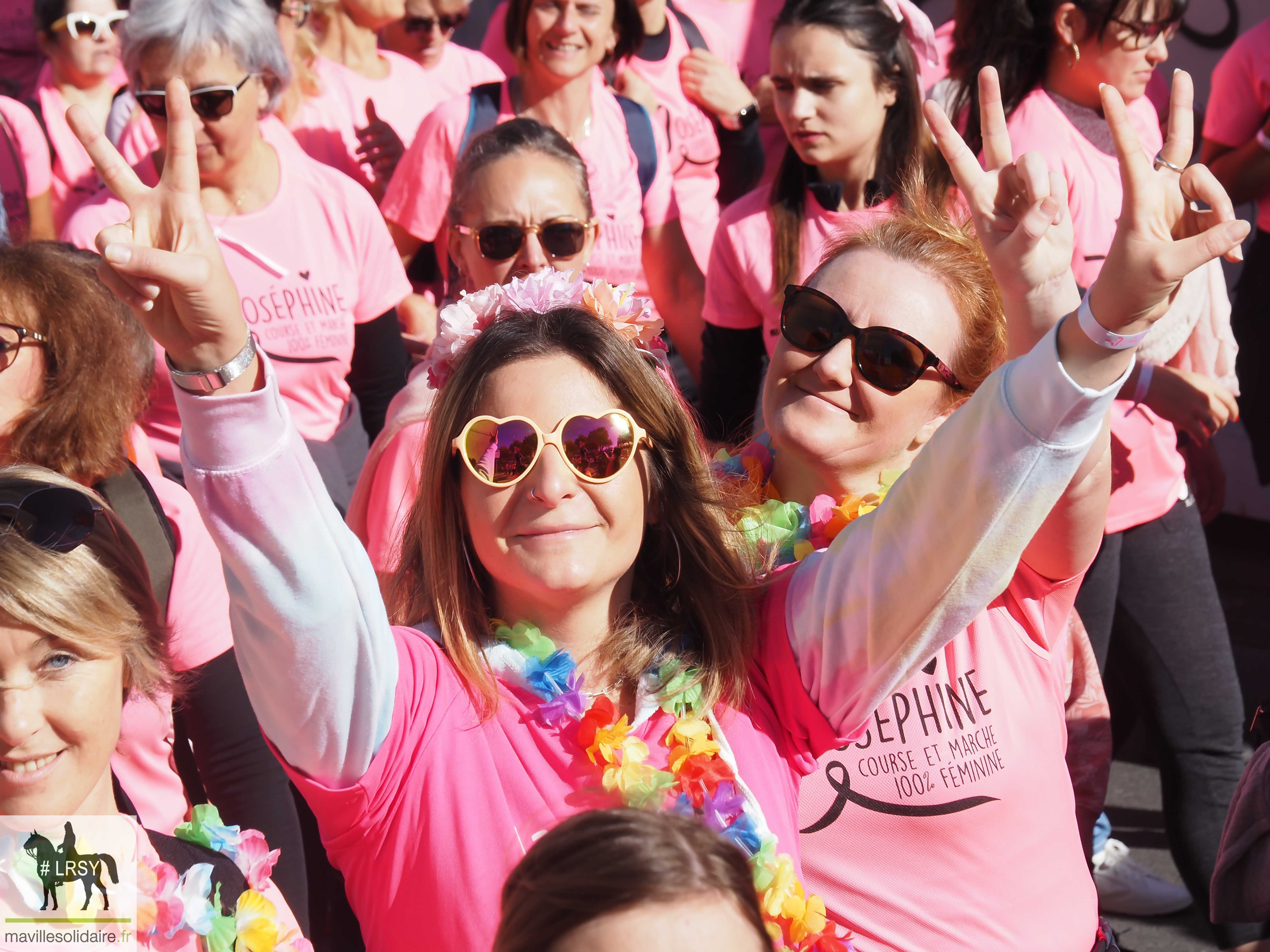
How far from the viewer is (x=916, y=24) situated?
11.5 feet

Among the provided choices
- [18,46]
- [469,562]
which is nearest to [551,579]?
[469,562]

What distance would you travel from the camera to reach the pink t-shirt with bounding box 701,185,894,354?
3.39 metres

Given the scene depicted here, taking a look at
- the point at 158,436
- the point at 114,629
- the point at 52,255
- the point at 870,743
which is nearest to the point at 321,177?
the point at 158,436

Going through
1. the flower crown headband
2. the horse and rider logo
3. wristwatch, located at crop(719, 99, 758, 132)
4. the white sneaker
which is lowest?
the white sneaker

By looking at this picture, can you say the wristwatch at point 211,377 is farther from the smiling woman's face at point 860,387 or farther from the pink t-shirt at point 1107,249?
the pink t-shirt at point 1107,249

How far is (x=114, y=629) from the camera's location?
183 cm

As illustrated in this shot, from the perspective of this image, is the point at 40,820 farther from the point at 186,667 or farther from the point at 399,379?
the point at 399,379

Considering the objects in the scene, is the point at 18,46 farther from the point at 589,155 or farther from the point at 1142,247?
the point at 1142,247

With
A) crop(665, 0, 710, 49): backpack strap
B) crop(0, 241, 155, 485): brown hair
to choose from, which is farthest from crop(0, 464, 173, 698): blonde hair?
crop(665, 0, 710, 49): backpack strap

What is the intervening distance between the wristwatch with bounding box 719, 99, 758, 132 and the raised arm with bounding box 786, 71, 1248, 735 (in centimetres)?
293

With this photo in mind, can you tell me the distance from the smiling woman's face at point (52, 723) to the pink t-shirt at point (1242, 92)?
3.56 m

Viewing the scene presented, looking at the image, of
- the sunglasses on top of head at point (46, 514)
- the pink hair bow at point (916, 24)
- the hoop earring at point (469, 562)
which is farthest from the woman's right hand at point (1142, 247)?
the pink hair bow at point (916, 24)

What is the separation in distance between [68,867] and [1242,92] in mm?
3766

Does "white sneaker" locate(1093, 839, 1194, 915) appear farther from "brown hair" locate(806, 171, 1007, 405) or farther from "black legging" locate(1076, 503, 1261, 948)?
"brown hair" locate(806, 171, 1007, 405)
